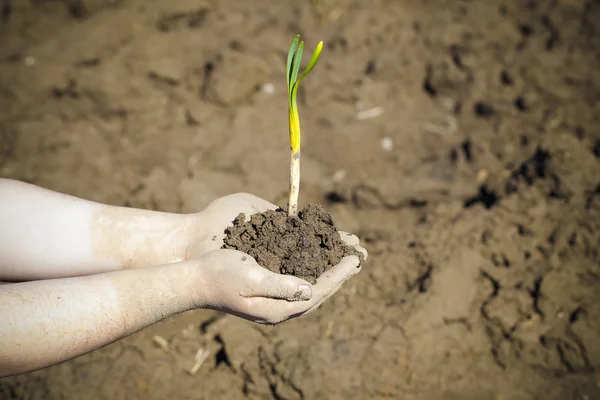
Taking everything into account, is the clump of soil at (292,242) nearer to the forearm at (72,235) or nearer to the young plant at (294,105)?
the young plant at (294,105)

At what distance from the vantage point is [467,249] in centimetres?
251

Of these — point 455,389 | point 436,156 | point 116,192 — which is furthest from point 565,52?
point 116,192

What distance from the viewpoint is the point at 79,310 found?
1.38m

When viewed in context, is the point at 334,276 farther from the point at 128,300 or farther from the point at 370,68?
the point at 370,68

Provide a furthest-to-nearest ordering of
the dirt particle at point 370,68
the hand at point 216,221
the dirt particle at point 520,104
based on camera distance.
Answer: the dirt particle at point 370,68 → the dirt particle at point 520,104 → the hand at point 216,221

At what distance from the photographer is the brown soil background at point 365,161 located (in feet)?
7.42

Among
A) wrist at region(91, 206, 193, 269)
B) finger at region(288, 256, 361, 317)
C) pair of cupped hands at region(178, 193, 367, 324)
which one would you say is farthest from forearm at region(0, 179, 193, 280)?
finger at region(288, 256, 361, 317)

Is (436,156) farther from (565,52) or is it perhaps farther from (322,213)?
(322,213)

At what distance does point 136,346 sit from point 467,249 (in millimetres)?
1753

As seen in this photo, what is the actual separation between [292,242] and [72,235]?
78 cm

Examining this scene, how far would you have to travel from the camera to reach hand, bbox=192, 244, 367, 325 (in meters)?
1.45

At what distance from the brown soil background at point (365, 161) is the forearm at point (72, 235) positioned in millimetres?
754

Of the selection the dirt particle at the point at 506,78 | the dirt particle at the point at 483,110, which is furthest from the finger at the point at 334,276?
the dirt particle at the point at 506,78

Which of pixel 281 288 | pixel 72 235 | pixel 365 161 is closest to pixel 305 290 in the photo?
pixel 281 288
